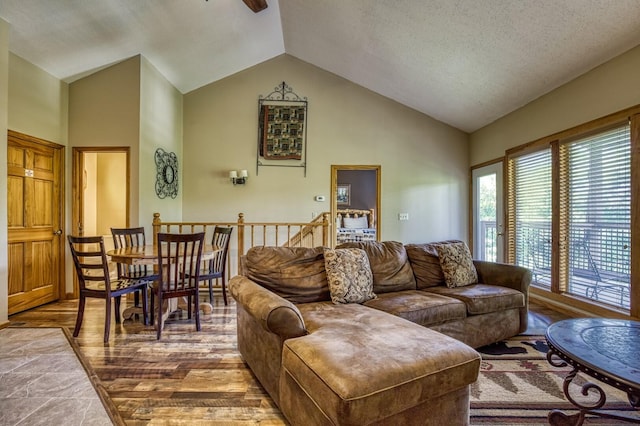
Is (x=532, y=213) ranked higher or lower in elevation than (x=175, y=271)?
higher

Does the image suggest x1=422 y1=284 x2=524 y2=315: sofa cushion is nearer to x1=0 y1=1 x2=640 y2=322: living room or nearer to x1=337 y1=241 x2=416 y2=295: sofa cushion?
x1=337 y1=241 x2=416 y2=295: sofa cushion

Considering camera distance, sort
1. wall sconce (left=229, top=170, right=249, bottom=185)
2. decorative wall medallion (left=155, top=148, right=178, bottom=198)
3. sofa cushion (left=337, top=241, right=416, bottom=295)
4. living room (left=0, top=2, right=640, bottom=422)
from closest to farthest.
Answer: sofa cushion (left=337, top=241, right=416, bottom=295) < decorative wall medallion (left=155, top=148, right=178, bottom=198) < wall sconce (left=229, top=170, right=249, bottom=185) < living room (left=0, top=2, right=640, bottom=422)

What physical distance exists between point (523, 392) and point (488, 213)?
3.83m

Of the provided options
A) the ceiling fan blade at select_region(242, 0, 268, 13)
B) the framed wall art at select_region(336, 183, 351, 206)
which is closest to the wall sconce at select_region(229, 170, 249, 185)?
the ceiling fan blade at select_region(242, 0, 268, 13)

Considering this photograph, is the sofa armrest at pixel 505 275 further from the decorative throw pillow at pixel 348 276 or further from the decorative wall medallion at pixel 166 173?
the decorative wall medallion at pixel 166 173

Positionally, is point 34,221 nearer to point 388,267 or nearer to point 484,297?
point 388,267

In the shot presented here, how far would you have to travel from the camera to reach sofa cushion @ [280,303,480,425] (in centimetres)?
122

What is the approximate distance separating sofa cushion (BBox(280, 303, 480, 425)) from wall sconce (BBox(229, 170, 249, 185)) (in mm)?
4043

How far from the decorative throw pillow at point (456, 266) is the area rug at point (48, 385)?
266cm

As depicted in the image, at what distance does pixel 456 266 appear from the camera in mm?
2936

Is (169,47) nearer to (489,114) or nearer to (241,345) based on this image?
(241,345)

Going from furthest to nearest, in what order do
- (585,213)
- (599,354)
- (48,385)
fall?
(585,213) → (48,385) → (599,354)

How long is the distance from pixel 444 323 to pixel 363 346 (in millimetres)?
1210

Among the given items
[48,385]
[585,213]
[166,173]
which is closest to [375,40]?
[585,213]
